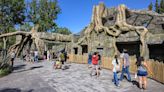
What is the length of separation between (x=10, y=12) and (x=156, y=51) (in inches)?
1254

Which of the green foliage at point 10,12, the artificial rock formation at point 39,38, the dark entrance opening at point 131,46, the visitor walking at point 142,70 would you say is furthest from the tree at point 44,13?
the visitor walking at point 142,70

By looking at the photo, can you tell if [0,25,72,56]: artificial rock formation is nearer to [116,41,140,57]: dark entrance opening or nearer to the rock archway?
the rock archway

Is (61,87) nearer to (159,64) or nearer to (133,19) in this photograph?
(159,64)

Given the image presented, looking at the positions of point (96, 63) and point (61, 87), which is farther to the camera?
point (96, 63)

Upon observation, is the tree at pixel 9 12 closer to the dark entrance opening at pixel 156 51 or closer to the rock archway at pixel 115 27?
the rock archway at pixel 115 27

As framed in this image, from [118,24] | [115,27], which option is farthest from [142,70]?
[115,27]

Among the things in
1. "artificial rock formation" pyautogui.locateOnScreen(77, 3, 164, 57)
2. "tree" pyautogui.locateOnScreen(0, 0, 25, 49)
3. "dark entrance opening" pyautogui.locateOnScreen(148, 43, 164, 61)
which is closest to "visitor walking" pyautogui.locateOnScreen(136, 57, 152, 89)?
"artificial rock formation" pyautogui.locateOnScreen(77, 3, 164, 57)

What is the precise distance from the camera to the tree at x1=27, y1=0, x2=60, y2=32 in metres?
53.8

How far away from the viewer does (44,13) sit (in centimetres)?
5525

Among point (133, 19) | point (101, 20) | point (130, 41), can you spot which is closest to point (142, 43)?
point (130, 41)

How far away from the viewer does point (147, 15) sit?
28594mm

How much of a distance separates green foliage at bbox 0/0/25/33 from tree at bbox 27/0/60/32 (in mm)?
5137

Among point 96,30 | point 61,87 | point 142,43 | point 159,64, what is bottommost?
point 61,87

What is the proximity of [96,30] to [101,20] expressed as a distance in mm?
1640
